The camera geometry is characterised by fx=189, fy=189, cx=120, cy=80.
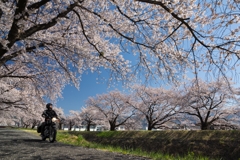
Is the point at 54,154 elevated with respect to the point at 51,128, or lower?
lower

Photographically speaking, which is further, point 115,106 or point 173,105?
point 115,106

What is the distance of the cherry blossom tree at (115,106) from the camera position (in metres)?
29.1

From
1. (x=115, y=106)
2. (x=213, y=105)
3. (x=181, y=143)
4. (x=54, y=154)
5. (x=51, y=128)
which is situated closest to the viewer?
(x=54, y=154)

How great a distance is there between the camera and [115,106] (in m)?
30.5

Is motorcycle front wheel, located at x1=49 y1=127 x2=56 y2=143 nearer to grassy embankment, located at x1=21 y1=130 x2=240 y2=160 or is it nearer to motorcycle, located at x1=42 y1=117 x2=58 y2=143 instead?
motorcycle, located at x1=42 y1=117 x2=58 y2=143

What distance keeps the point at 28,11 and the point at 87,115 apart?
41.7m

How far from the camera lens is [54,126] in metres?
7.33

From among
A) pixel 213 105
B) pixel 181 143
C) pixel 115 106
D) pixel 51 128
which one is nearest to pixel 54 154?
Answer: pixel 51 128

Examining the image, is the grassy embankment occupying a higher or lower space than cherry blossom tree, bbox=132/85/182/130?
lower

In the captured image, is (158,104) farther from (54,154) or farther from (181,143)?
(54,154)

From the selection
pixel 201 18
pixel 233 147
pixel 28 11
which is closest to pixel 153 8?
pixel 201 18

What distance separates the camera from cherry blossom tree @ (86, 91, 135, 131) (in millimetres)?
29062

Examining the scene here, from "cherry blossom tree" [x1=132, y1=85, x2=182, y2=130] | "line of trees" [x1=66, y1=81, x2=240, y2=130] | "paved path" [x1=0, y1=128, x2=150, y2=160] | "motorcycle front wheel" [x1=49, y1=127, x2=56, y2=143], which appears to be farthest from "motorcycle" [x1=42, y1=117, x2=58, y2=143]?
"cherry blossom tree" [x1=132, y1=85, x2=182, y2=130]

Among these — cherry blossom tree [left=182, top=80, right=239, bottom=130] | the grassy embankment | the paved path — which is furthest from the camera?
cherry blossom tree [left=182, top=80, right=239, bottom=130]
